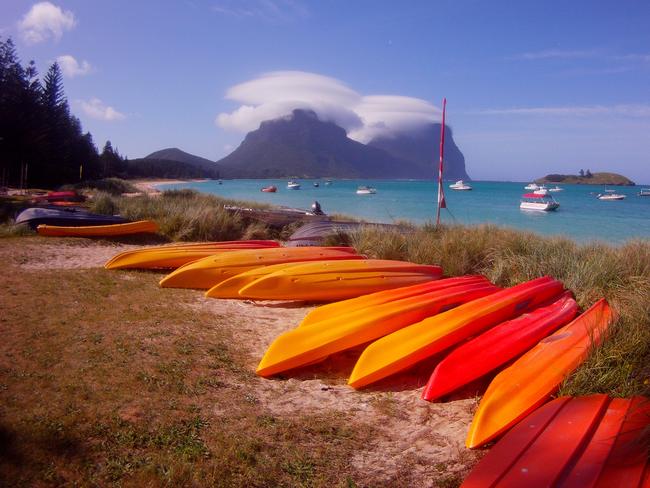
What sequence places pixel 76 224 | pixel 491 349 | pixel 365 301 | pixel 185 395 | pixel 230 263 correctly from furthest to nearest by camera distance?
pixel 76 224 < pixel 230 263 < pixel 365 301 < pixel 491 349 < pixel 185 395

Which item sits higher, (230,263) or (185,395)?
(230,263)

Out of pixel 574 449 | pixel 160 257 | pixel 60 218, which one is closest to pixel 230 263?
pixel 160 257

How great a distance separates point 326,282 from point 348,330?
1.47m

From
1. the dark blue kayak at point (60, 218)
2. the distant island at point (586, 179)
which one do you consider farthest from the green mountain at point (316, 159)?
the dark blue kayak at point (60, 218)

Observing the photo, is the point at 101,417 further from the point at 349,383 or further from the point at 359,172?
the point at 359,172

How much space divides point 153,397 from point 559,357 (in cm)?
250

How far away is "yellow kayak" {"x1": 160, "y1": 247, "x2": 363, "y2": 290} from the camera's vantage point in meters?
5.50

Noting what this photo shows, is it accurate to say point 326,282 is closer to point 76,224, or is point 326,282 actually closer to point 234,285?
point 234,285

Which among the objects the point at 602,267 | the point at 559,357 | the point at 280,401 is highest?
the point at 602,267

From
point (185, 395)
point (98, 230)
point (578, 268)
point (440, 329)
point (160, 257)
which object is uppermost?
point (98, 230)

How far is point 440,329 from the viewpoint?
354 centimetres

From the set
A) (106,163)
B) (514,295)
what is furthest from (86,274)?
(106,163)

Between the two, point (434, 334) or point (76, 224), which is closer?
point (434, 334)

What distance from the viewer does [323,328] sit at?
365 centimetres
